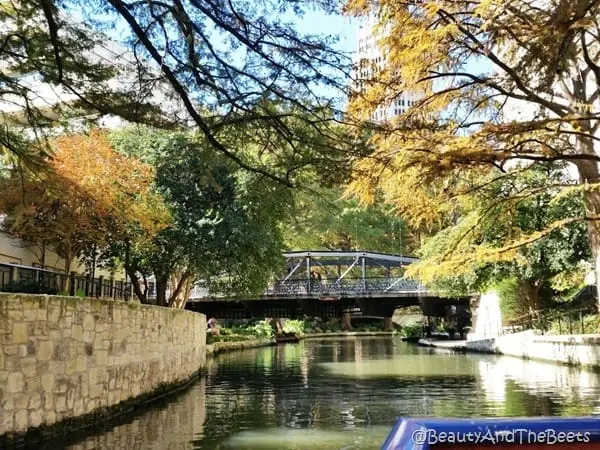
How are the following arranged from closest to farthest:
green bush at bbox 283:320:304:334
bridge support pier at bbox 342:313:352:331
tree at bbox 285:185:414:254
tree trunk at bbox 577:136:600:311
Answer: tree trunk at bbox 577:136:600:311 < tree at bbox 285:185:414:254 < green bush at bbox 283:320:304:334 < bridge support pier at bbox 342:313:352:331

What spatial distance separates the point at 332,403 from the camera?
11.6 m

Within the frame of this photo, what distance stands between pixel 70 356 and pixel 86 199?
21.9 ft

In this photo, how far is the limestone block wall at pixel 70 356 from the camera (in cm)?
745

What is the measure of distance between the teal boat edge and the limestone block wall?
582 centimetres

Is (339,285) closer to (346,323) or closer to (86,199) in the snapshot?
(346,323)

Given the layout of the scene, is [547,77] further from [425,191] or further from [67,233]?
[67,233]

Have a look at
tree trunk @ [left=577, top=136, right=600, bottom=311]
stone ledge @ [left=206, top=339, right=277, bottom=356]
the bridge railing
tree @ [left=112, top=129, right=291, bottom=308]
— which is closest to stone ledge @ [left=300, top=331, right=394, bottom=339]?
the bridge railing

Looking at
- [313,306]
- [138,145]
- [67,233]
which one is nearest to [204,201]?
[138,145]

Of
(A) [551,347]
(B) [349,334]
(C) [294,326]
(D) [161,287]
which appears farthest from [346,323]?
(A) [551,347]

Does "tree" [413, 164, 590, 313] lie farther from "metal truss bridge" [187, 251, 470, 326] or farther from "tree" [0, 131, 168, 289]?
"metal truss bridge" [187, 251, 470, 326]

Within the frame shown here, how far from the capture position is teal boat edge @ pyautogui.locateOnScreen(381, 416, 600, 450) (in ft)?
9.99

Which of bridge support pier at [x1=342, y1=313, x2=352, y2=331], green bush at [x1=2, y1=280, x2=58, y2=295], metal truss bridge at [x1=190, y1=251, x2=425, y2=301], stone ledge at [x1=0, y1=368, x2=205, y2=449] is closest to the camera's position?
stone ledge at [x1=0, y1=368, x2=205, y2=449]

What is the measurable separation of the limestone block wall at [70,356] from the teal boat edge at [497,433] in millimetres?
5815

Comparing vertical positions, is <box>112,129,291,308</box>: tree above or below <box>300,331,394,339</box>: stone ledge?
above
